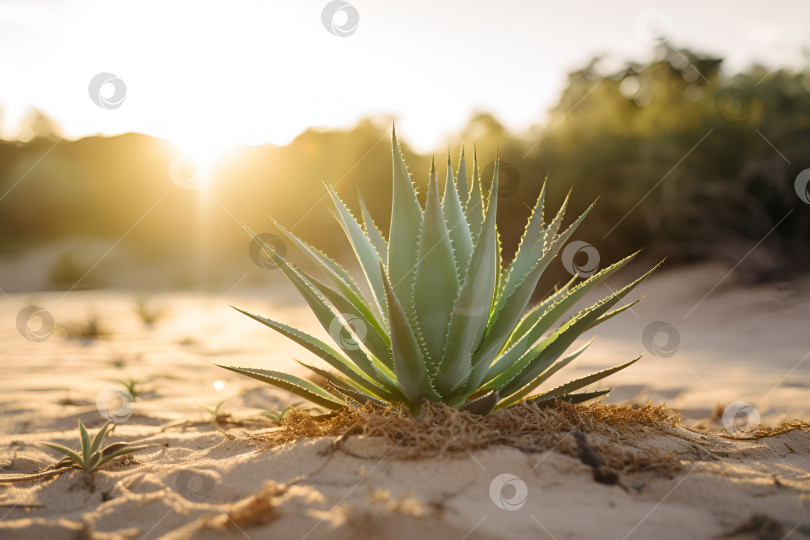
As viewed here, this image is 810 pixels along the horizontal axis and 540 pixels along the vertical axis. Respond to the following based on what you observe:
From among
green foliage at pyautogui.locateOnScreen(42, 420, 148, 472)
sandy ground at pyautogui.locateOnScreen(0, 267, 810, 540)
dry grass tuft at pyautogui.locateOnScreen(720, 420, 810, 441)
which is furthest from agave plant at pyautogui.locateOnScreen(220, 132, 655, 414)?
dry grass tuft at pyautogui.locateOnScreen(720, 420, 810, 441)

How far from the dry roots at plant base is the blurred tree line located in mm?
865

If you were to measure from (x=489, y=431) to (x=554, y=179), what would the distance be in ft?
31.0

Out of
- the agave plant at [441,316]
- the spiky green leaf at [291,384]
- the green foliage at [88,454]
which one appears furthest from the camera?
the spiky green leaf at [291,384]

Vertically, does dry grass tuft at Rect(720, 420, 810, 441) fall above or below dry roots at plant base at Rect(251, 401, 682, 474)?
below

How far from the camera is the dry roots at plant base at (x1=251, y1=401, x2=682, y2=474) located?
1690 millimetres

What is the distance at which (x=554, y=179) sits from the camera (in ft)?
34.7

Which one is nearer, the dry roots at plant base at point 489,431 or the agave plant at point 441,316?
the dry roots at plant base at point 489,431

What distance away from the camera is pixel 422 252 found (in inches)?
75.5

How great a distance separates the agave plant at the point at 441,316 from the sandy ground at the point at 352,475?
301 millimetres

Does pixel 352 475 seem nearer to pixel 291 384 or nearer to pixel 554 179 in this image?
pixel 291 384

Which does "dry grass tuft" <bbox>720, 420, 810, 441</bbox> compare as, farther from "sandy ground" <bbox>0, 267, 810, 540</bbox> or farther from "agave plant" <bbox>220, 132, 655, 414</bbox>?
"agave plant" <bbox>220, 132, 655, 414</bbox>

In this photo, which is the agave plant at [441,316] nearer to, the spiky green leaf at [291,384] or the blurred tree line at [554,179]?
the spiky green leaf at [291,384]

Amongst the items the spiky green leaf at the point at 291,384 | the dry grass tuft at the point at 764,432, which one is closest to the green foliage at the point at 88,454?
the spiky green leaf at the point at 291,384

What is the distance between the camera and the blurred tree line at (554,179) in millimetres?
8164
